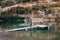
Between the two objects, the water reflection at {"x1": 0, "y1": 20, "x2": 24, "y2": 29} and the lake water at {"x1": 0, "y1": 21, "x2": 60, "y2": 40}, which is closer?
the lake water at {"x1": 0, "y1": 21, "x2": 60, "y2": 40}

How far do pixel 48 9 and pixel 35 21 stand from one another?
2.60 feet

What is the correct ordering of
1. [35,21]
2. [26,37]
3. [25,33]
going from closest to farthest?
[26,37]
[25,33]
[35,21]

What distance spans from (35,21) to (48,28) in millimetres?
641

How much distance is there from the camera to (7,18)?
10.2 metres

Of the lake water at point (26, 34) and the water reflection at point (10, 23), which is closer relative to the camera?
the lake water at point (26, 34)

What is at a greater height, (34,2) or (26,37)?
(34,2)

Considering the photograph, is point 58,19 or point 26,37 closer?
point 26,37

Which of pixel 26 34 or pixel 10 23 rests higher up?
pixel 10 23

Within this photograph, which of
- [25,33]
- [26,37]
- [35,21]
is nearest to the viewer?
[26,37]

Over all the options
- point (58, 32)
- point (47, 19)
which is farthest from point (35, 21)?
point (58, 32)

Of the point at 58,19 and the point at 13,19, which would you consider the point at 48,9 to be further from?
the point at 13,19

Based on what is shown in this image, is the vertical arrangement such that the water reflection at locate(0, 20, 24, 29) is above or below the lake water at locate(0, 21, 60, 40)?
above

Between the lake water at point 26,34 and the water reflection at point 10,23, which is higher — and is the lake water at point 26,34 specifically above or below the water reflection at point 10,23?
below

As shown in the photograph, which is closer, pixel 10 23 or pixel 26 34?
pixel 26 34
